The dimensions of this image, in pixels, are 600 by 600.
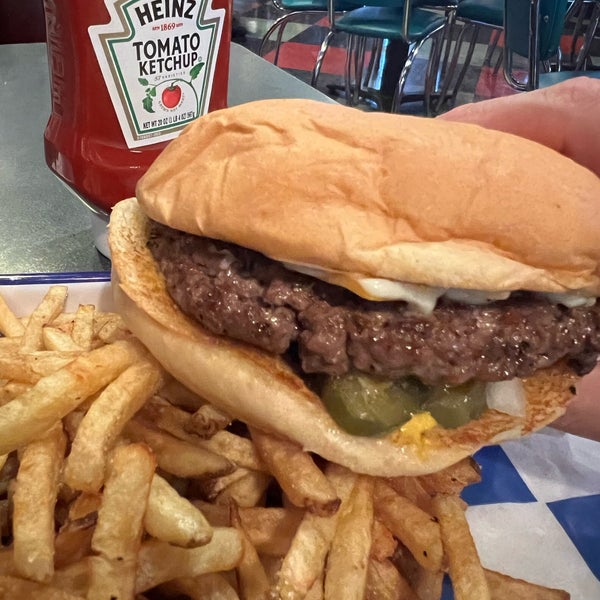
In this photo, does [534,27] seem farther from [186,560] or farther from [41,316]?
[186,560]

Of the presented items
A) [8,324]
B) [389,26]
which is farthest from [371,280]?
[389,26]

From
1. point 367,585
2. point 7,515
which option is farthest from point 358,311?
point 7,515

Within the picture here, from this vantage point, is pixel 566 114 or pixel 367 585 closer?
pixel 367 585

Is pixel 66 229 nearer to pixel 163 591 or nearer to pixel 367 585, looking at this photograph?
pixel 163 591

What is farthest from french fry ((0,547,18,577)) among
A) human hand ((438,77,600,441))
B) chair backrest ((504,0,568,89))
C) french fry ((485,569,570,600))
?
chair backrest ((504,0,568,89))

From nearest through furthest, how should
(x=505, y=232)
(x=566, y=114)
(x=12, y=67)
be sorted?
(x=505, y=232), (x=566, y=114), (x=12, y=67)

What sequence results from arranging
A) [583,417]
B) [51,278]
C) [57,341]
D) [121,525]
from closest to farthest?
[121,525] → [57,341] → [583,417] → [51,278]

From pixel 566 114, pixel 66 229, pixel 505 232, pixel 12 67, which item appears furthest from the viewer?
pixel 12 67

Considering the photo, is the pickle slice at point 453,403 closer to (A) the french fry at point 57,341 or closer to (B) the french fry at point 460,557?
(B) the french fry at point 460,557
